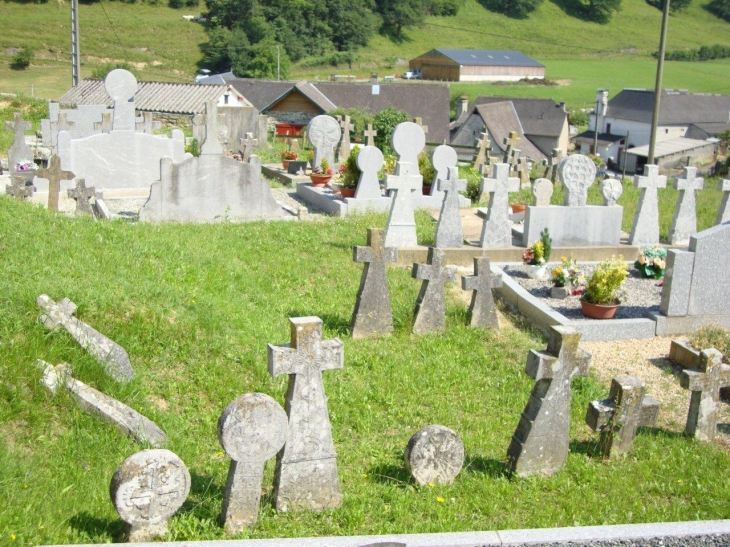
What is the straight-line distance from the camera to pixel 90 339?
263 inches

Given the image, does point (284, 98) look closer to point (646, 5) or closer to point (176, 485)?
point (176, 485)

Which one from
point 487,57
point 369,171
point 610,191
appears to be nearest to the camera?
point 610,191

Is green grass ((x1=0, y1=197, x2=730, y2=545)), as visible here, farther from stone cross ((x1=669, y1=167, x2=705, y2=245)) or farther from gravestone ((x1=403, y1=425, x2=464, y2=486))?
stone cross ((x1=669, y1=167, x2=705, y2=245))

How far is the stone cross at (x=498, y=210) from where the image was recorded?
13.0 meters

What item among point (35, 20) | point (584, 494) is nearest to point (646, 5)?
point (35, 20)

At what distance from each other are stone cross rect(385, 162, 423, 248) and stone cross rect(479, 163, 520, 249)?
1.14 m

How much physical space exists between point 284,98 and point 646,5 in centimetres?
10111

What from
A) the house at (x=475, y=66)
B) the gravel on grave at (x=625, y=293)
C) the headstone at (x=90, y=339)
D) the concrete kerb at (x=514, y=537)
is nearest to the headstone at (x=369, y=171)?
the gravel on grave at (x=625, y=293)

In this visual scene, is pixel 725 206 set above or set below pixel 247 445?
above

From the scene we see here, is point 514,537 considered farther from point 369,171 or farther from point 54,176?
point 54,176

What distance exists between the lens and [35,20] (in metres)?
69.1

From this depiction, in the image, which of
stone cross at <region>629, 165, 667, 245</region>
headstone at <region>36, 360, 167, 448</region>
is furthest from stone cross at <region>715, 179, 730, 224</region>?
headstone at <region>36, 360, 167, 448</region>

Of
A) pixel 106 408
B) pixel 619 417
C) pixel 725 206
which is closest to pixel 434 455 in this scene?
pixel 619 417

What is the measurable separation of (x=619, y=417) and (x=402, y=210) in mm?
6957
